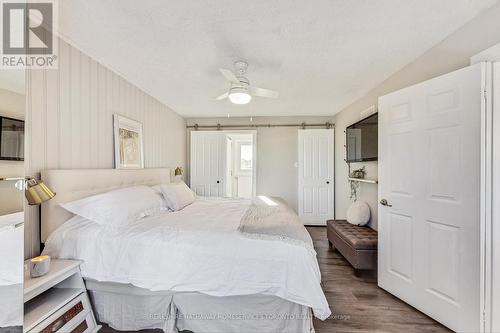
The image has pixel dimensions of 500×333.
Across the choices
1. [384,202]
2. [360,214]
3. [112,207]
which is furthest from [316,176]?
[112,207]

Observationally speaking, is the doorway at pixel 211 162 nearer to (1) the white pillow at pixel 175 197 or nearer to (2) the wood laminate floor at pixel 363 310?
(1) the white pillow at pixel 175 197

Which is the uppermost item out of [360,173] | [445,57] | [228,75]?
[445,57]

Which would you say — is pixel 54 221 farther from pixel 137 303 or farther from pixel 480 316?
pixel 480 316

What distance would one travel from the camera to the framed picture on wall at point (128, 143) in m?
2.58

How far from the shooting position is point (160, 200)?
2.54 meters

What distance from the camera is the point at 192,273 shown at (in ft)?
5.12

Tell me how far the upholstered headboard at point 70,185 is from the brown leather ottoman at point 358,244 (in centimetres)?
289

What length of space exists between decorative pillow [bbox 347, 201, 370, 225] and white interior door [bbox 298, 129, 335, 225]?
1.55 metres

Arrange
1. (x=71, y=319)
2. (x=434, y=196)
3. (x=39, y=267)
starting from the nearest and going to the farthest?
(x=39, y=267) < (x=71, y=319) < (x=434, y=196)

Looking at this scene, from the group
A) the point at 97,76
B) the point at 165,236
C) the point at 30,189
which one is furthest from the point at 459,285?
the point at 97,76

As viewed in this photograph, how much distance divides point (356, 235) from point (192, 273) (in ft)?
7.01

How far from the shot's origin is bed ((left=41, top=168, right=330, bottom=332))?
1.51 metres

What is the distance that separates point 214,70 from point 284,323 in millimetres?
2584

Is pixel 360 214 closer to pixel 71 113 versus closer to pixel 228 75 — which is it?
pixel 228 75
